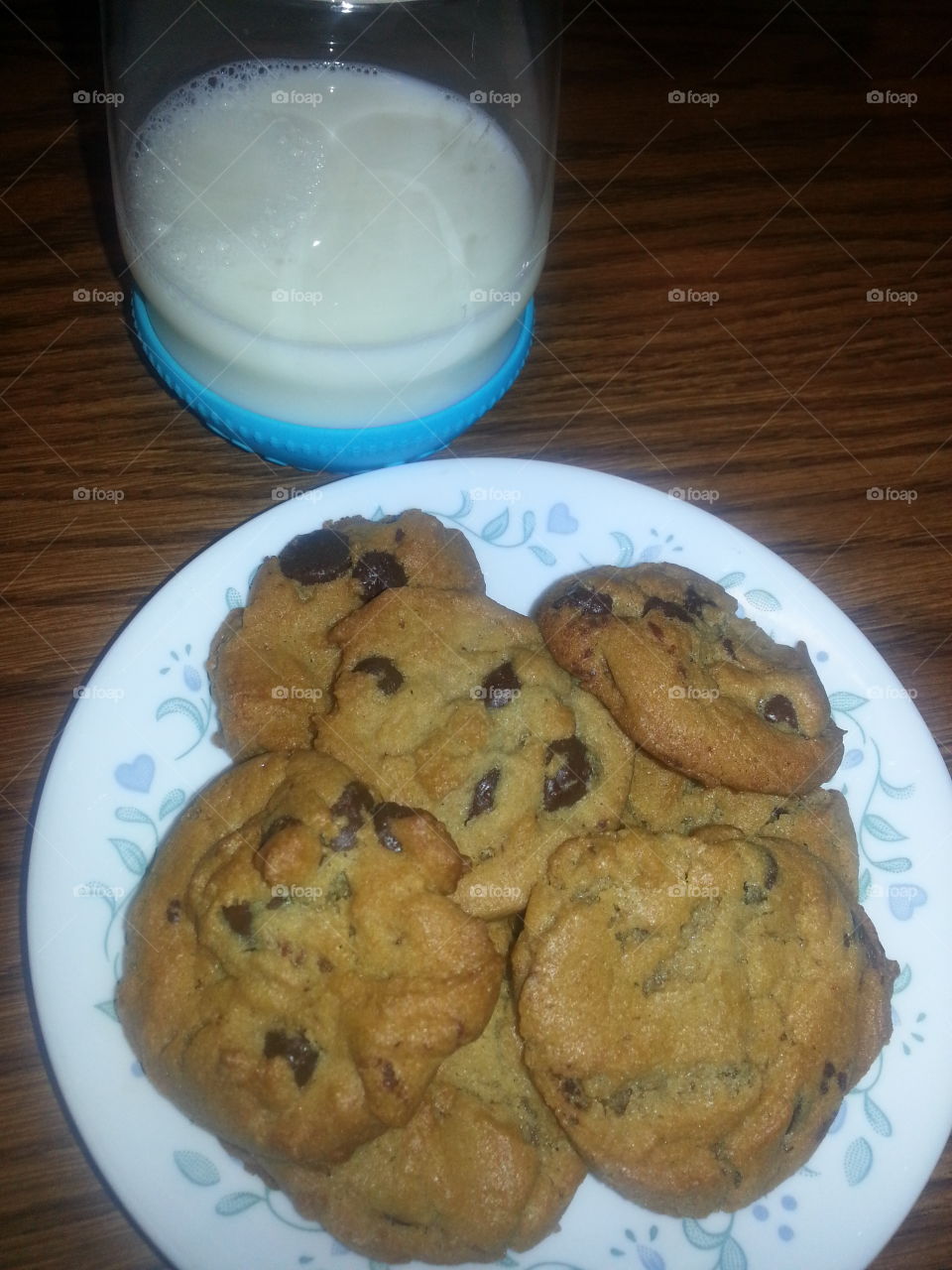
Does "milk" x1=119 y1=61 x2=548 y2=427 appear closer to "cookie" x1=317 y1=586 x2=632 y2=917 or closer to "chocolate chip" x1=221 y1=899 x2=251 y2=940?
"cookie" x1=317 y1=586 x2=632 y2=917

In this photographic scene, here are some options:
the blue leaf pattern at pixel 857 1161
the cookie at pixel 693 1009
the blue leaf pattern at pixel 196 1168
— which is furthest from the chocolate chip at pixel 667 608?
the blue leaf pattern at pixel 196 1168

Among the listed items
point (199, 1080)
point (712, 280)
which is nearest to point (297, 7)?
point (712, 280)

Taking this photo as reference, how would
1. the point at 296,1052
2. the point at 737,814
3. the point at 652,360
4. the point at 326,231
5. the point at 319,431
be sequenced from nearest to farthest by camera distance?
the point at 296,1052 < the point at 737,814 < the point at 326,231 < the point at 319,431 < the point at 652,360

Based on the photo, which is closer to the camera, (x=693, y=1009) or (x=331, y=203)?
(x=693, y=1009)

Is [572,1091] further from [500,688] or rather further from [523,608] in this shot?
[523,608]

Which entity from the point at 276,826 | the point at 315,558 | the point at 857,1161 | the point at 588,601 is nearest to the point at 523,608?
the point at 588,601

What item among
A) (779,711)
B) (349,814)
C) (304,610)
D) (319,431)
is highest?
(319,431)

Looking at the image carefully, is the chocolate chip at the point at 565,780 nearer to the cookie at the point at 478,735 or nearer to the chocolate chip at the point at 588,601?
the cookie at the point at 478,735
